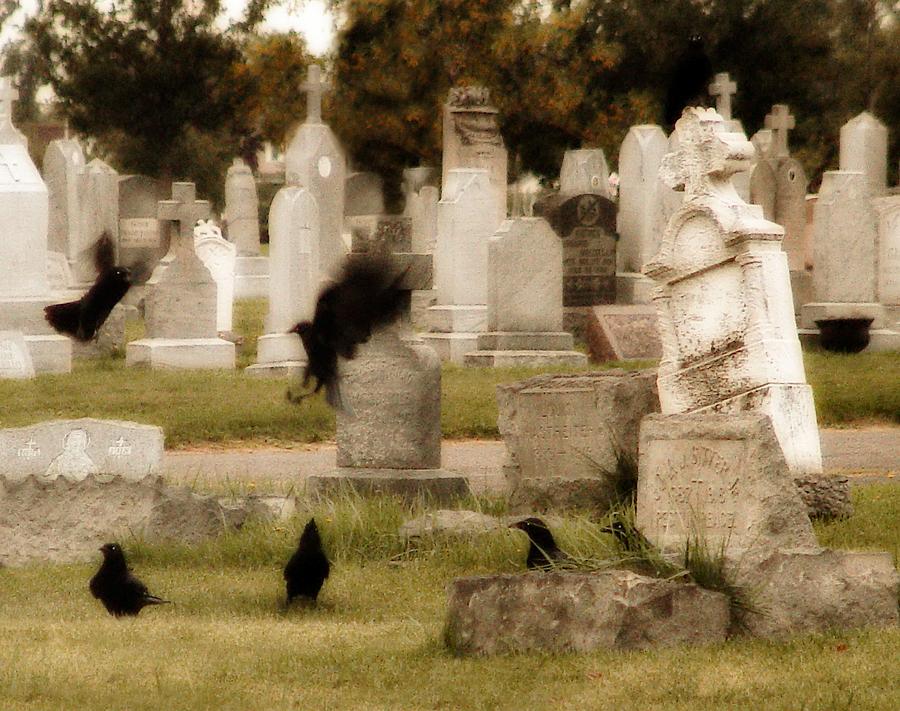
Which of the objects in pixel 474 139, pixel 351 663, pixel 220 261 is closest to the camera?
pixel 351 663

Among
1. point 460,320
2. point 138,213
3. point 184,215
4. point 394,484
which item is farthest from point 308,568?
point 138,213

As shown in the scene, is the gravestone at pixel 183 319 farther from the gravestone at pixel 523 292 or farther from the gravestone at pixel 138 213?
the gravestone at pixel 138 213

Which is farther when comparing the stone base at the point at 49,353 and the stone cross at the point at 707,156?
the stone base at the point at 49,353

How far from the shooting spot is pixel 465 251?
2238 centimetres

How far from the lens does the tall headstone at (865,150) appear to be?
2986 cm

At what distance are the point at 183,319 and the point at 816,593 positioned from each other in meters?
13.9

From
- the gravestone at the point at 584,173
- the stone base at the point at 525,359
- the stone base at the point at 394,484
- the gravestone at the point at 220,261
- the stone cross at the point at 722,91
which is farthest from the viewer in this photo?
the gravestone at the point at 584,173

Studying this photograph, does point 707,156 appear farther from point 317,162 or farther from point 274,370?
point 317,162

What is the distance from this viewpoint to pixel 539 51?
4212 cm

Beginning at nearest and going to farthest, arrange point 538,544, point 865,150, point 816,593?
point 816,593
point 538,544
point 865,150

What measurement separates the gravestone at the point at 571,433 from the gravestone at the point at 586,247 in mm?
12245

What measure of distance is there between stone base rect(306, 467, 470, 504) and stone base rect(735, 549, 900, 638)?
13.1ft

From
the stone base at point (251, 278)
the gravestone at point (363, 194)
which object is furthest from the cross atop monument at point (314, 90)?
the gravestone at point (363, 194)

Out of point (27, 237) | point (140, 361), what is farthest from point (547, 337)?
point (27, 237)
